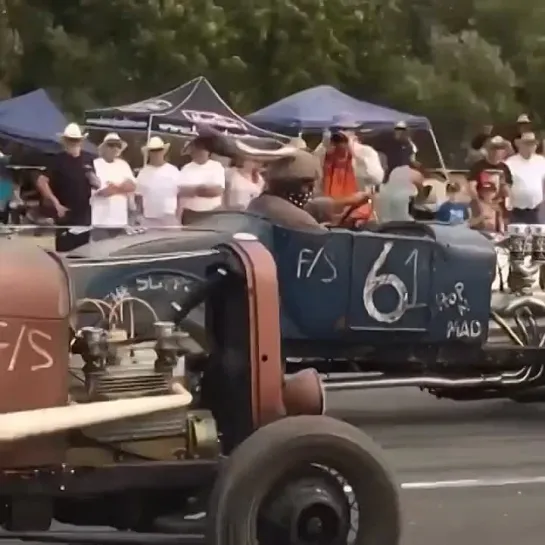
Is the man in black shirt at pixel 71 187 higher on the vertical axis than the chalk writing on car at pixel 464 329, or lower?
higher

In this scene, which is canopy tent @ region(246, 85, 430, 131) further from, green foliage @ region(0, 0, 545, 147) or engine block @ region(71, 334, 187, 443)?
engine block @ region(71, 334, 187, 443)

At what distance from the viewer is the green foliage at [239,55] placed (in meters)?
31.1

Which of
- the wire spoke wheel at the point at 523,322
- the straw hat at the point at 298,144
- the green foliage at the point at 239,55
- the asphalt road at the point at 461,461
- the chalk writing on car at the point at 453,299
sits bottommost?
the asphalt road at the point at 461,461

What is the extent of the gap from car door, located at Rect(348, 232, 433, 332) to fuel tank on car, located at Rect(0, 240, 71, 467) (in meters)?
3.97

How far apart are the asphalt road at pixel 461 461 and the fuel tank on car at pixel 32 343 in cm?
227

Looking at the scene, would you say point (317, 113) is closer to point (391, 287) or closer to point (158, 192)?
point (158, 192)

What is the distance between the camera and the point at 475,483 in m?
8.09

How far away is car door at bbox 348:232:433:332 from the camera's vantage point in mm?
8953

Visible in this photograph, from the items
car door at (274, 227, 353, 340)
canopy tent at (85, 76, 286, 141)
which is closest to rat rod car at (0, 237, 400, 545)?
car door at (274, 227, 353, 340)

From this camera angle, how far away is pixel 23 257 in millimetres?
5164

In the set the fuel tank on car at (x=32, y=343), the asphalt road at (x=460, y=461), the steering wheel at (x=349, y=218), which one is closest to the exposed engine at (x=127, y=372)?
the fuel tank on car at (x=32, y=343)

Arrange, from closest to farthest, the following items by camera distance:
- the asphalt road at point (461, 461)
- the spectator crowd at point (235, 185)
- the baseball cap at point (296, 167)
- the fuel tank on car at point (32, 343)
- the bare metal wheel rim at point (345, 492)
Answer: the fuel tank on car at point (32, 343)
the bare metal wheel rim at point (345, 492)
the asphalt road at point (461, 461)
the baseball cap at point (296, 167)
the spectator crowd at point (235, 185)

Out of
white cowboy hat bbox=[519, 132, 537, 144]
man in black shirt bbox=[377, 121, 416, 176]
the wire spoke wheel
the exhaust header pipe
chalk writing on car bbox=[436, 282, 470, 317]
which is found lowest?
the wire spoke wheel

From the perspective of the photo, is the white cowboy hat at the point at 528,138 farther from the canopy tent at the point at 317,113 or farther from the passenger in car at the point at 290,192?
the canopy tent at the point at 317,113
